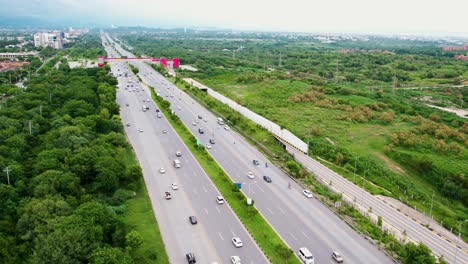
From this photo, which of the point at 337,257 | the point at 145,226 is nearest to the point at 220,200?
the point at 145,226

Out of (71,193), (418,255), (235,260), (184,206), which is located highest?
(71,193)

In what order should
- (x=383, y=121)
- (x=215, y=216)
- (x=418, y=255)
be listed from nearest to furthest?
(x=418, y=255) < (x=215, y=216) < (x=383, y=121)

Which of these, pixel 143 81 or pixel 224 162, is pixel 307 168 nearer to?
pixel 224 162

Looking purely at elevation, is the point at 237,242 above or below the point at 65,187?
below

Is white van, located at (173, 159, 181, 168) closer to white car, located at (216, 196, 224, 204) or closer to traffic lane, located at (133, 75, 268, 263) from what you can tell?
traffic lane, located at (133, 75, 268, 263)

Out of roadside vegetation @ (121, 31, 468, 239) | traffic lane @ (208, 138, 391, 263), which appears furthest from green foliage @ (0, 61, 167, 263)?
roadside vegetation @ (121, 31, 468, 239)

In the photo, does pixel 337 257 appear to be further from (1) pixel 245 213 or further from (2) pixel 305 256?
(1) pixel 245 213

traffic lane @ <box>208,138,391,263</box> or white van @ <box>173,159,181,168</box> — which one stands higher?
white van @ <box>173,159,181,168</box>
